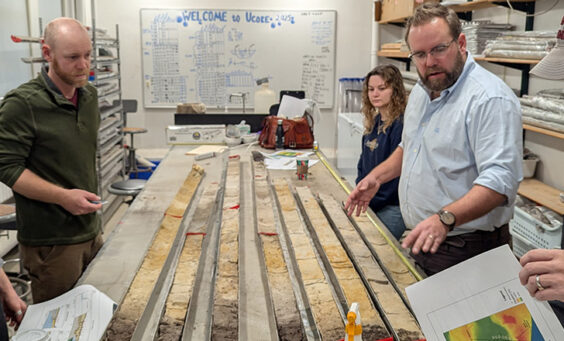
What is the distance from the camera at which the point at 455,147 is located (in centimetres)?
182

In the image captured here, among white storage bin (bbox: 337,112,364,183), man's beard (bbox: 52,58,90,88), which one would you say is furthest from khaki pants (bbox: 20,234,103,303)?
white storage bin (bbox: 337,112,364,183)

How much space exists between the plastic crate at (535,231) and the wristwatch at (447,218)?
5.36 ft

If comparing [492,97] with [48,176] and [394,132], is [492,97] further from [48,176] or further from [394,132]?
[48,176]

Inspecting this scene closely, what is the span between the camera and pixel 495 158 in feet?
5.46

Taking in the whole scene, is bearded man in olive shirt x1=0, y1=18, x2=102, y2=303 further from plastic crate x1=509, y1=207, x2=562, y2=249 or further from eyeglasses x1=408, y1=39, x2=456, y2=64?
plastic crate x1=509, y1=207, x2=562, y2=249

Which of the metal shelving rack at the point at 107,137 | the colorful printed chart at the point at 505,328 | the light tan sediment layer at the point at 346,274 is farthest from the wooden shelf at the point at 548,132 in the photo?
the metal shelving rack at the point at 107,137

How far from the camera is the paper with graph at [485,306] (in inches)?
42.2

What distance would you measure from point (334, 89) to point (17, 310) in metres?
5.97

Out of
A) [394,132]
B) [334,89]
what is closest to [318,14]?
[334,89]

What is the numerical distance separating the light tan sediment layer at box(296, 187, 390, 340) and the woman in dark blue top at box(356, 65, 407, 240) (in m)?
0.51

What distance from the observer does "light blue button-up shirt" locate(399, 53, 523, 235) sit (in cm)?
168

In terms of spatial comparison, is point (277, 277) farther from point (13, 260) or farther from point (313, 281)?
point (13, 260)

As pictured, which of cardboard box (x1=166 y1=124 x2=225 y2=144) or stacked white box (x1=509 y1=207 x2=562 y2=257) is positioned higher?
cardboard box (x1=166 y1=124 x2=225 y2=144)

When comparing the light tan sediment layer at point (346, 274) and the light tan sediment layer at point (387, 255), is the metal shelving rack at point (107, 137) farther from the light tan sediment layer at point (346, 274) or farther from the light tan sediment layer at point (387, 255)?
the light tan sediment layer at point (387, 255)
